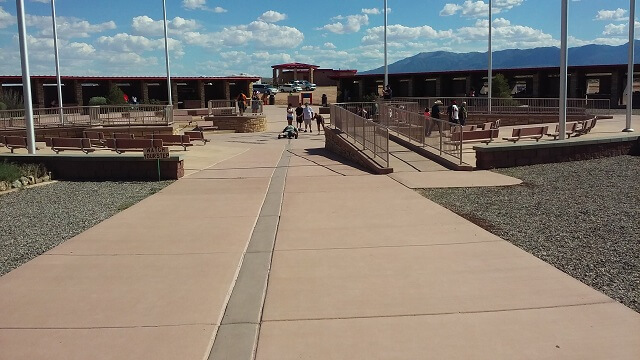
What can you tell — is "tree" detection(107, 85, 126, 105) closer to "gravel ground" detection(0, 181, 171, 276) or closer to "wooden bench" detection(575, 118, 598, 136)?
"gravel ground" detection(0, 181, 171, 276)

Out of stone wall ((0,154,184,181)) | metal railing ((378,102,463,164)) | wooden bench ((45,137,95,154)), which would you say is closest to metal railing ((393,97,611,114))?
metal railing ((378,102,463,164))

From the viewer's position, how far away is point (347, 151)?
19547mm

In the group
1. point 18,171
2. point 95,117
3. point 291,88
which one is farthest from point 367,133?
point 291,88

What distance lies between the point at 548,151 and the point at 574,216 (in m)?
7.51

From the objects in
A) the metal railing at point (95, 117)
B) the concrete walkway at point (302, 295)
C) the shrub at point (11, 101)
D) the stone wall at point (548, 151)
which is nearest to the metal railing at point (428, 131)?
the stone wall at point (548, 151)

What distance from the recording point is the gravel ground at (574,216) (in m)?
7.13

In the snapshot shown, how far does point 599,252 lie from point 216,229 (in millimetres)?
5543

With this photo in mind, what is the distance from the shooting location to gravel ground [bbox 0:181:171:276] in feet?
29.3

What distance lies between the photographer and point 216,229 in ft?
32.0

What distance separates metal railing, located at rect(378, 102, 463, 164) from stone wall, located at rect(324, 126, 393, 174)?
91.0 inches

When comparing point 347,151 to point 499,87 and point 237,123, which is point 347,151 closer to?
point 237,123

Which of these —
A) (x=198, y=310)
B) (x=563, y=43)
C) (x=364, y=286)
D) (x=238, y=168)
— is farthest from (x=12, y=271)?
(x=563, y=43)

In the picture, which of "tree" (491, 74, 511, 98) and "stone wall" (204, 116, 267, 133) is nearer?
"stone wall" (204, 116, 267, 133)

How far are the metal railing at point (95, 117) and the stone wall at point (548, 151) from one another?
19.3 metres
